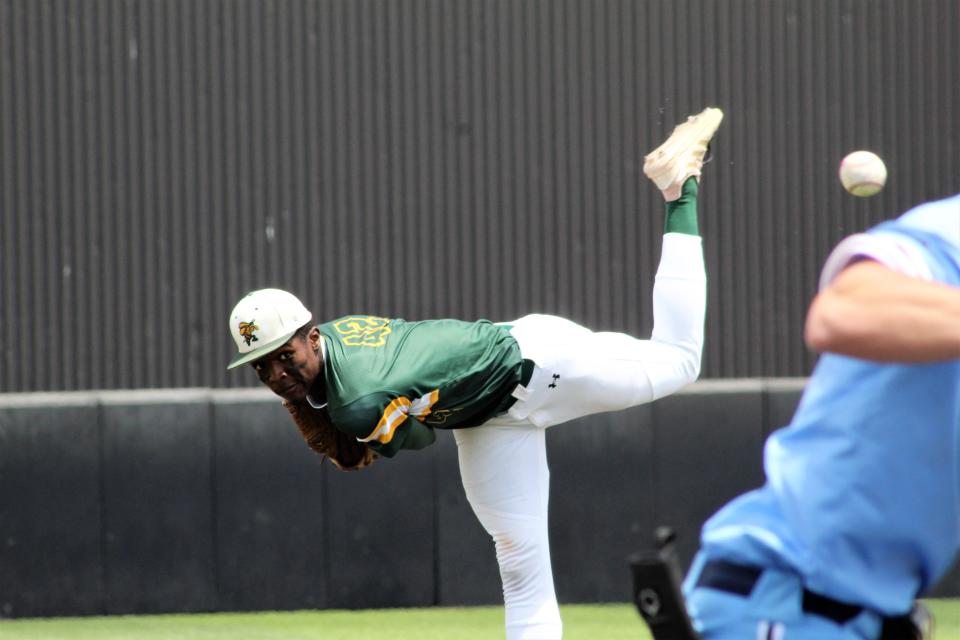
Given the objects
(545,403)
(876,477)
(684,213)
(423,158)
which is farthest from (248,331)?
(876,477)

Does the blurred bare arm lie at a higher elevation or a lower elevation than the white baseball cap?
higher

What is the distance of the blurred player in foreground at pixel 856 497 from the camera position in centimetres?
205

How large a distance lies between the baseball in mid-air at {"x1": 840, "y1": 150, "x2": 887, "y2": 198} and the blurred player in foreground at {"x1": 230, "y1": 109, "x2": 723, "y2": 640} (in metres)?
0.68

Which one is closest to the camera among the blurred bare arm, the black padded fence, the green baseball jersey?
the blurred bare arm

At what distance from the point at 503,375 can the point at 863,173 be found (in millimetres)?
1849

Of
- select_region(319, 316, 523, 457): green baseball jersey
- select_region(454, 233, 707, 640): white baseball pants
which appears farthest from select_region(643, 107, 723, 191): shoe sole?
select_region(319, 316, 523, 457): green baseball jersey

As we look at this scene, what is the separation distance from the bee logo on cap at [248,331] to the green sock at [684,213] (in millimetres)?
1717

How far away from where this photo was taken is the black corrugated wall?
847 cm

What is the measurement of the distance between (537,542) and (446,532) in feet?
9.62

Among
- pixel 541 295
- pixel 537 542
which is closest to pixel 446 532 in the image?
pixel 541 295

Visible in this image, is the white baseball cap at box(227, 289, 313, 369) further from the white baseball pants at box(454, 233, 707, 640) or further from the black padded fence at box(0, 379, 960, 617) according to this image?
the black padded fence at box(0, 379, 960, 617)

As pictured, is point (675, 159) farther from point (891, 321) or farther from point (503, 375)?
point (891, 321)

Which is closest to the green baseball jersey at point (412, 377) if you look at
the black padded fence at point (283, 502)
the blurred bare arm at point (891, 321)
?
the black padded fence at point (283, 502)

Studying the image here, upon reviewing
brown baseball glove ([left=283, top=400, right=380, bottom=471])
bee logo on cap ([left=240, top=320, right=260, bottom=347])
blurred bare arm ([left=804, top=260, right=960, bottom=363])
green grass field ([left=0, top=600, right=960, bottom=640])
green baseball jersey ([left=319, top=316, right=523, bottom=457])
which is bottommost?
green grass field ([left=0, top=600, right=960, bottom=640])
